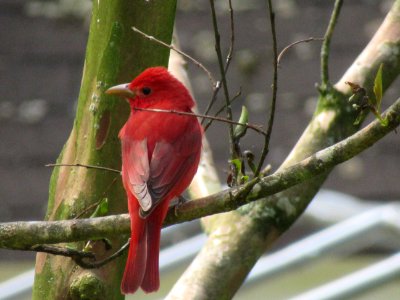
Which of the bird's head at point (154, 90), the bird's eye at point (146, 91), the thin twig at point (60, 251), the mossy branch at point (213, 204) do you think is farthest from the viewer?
the bird's eye at point (146, 91)

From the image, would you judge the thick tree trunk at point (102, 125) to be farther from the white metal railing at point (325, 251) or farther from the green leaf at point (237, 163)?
the white metal railing at point (325, 251)

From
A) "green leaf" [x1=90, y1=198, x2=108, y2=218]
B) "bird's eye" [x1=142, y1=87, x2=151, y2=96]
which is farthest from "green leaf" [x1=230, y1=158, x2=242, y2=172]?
"bird's eye" [x1=142, y1=87, x2=151, y2=96]

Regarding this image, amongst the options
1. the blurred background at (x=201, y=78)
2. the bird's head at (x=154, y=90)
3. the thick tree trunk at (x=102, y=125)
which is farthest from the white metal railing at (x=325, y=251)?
the blurred background at (x=201, y=78)

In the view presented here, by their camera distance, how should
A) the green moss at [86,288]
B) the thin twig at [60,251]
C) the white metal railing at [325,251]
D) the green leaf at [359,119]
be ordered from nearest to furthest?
the green leaf at [359,119] → the thin twig at [60,251] → the green moss at [86,288] → the white metal railing at [325,251]

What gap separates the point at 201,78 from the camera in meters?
6.68

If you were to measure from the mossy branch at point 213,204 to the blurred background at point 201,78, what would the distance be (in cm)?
378

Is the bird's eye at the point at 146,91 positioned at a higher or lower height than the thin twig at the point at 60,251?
higher

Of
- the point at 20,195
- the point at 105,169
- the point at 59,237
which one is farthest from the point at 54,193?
the point at 20,195

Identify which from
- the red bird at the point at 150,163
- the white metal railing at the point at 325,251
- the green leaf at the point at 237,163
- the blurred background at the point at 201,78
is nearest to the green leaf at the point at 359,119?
the green leaf at the point at 237,163

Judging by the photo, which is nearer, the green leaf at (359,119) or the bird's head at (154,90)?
the green leaf at (359,119)

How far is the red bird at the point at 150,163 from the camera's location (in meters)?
3.02

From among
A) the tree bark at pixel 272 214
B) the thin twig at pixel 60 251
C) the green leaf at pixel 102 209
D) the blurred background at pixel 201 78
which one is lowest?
the thin twig at pixel 60 251

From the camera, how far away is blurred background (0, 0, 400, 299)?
664 cm

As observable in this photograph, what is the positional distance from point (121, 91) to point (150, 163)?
0.24m
